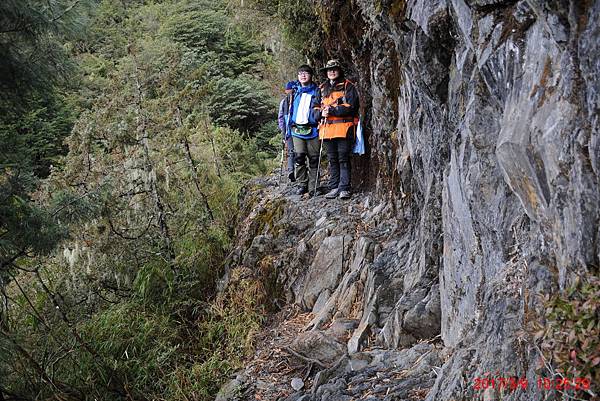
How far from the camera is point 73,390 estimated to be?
25.3ft

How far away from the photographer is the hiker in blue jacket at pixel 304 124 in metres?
9.34

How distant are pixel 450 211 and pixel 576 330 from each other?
2.36 m

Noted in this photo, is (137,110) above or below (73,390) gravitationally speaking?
above

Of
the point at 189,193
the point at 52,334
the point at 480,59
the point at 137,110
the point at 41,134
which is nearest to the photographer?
the point at 480,59

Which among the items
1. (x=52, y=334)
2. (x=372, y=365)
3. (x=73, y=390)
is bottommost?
(x=73, y=390)

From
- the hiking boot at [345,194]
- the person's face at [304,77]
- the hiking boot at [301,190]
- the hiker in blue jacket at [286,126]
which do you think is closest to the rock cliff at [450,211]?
the hiking boot at [345,194]

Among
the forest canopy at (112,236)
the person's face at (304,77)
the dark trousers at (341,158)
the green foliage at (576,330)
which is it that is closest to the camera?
the green foliage at (576,330)

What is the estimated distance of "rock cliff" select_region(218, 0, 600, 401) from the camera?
2.72m

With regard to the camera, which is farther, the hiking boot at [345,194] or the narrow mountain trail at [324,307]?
the hiking boot at [345,194]

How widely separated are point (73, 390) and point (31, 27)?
514 cm

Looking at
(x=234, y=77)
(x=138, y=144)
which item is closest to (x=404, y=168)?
(x=138, y=144)

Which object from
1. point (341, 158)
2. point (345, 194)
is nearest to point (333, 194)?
point (345, 194)

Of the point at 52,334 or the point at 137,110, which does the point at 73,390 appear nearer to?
the point at 52,334

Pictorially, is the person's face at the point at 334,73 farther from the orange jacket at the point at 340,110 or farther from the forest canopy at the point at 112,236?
the forest canopy at the point at 112,236
